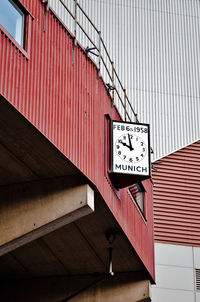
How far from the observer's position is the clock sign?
59.0ft

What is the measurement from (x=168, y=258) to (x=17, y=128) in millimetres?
16060

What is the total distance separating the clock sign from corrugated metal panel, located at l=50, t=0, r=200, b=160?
11.3 metres

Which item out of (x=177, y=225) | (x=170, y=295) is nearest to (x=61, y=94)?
(x=170, y=295)

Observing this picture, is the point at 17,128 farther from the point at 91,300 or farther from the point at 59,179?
the point at 91,300

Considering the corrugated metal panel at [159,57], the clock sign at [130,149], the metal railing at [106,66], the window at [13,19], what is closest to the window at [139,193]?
the metal railing at [106,66]

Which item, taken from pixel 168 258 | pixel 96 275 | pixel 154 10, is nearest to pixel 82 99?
pixel 96 275

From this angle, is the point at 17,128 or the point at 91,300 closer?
the point at 17,128

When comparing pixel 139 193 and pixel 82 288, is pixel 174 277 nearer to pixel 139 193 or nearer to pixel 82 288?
pixel 139 193

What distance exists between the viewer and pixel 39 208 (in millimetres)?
15430

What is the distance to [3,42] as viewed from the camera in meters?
12.8

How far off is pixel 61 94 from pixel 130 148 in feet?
12.9

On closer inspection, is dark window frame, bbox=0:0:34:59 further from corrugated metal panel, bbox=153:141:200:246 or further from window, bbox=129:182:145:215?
corrugated metal panel, bbox=153:141:200:246

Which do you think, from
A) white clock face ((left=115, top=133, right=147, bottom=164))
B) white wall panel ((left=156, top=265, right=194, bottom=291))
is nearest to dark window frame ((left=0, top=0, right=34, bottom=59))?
white clock face ((left=115, top=133, right=147, bottom=164))

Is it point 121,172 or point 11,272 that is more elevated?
point 121,172
